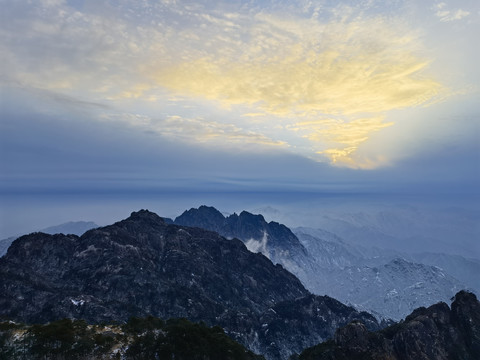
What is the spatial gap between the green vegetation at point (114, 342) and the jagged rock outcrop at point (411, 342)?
51.0m

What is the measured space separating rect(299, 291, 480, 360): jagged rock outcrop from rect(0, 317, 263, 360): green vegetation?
2007 inches

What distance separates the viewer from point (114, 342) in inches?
3484

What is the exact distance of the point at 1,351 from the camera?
79125mm

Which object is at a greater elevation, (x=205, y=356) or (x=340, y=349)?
(x=205, y=356)

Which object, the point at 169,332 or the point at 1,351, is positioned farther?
the point at 169,332

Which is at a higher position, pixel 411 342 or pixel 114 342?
pixel 114 342

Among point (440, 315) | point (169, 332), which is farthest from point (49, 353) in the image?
point (440, 315)

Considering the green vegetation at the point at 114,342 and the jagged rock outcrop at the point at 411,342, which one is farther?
the jagged rock outcrop at the point at 411,342

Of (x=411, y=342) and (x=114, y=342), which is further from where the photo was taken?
(x=411, y=342)

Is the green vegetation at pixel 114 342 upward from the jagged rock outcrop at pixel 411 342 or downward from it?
upward

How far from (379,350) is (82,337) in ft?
399

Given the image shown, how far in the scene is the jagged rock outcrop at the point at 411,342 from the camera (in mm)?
129375

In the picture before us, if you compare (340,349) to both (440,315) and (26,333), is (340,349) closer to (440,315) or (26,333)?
(440,315)

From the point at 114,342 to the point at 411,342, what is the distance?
423 feet
